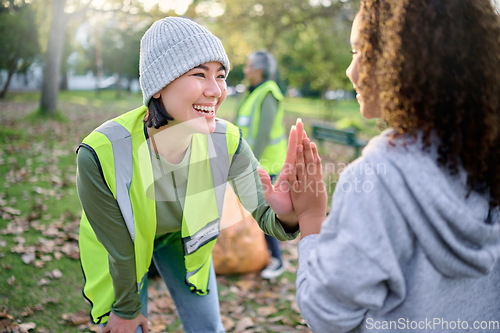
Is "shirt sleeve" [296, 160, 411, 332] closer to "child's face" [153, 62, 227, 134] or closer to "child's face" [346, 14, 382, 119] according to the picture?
"child's face" [346, 14, 382, 119]

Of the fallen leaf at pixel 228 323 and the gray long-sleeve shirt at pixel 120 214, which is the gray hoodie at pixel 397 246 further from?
the fallen leaf at pixel 228 323

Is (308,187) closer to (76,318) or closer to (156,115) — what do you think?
(156,115)

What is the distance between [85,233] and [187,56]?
3.52 ft

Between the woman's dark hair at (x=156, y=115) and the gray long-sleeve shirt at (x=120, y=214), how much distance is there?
174 millimetres

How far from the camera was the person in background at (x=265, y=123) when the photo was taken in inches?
171

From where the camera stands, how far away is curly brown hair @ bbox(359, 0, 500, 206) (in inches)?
41.1

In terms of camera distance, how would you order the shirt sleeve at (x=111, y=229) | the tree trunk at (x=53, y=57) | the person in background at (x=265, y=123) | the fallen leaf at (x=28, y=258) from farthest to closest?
the tree trunk at (x=53, y=57) → the person in background at (x=265, y=123) → the fallen leaf at (x=28, y=258) → the shirt sleeve at (x=111, y=229)

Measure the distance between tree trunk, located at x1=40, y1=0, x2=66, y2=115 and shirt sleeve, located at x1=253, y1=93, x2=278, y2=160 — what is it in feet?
35.2

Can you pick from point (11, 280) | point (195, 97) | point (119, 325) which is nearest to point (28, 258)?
point (11, 280)

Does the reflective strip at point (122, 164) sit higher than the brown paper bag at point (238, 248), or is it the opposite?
the reflective strip at point (122, 164)

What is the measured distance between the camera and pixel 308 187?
1428mm

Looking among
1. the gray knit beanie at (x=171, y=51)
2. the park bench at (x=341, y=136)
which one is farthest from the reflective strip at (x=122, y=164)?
the park bench at (x=341, y=136)

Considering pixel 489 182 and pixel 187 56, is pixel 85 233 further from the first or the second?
pixel 489 182

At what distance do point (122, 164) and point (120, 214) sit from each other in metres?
0.24
